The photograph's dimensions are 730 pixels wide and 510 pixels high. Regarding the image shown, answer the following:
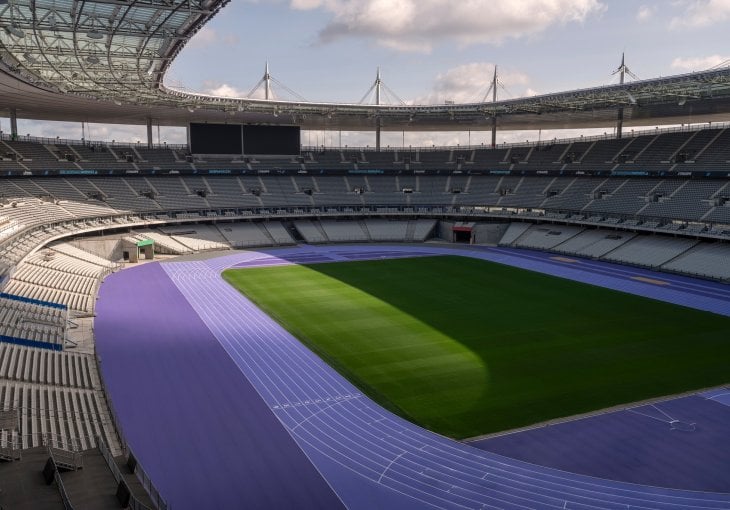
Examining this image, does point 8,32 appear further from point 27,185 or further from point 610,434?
point 27,185

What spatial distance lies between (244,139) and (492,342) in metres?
47.0

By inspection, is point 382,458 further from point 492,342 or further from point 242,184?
point 242,184

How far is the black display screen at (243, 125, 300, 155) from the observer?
212ft

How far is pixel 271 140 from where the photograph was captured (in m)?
65.7

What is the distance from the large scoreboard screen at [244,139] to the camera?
6250 centimetres

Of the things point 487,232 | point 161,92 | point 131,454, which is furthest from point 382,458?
point 487,232

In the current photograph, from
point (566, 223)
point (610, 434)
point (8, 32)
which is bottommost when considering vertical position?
point (610, 434)

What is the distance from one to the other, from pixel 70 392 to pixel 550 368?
16858 mm

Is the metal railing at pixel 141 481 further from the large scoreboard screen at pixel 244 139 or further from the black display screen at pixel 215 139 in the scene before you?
the large scoreboard screen at pixel 244 139

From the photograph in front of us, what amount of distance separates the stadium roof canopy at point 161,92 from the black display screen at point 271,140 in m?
1.80

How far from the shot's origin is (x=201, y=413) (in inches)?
703

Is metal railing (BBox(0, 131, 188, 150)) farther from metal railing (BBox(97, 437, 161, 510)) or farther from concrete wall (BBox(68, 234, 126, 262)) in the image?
metal railing (BBox(97, 437, 161, 510))

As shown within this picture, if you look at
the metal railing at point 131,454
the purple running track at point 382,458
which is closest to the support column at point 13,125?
the purple running track at point 382,458

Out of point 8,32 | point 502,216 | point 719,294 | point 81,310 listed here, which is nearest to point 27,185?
point 81,310
